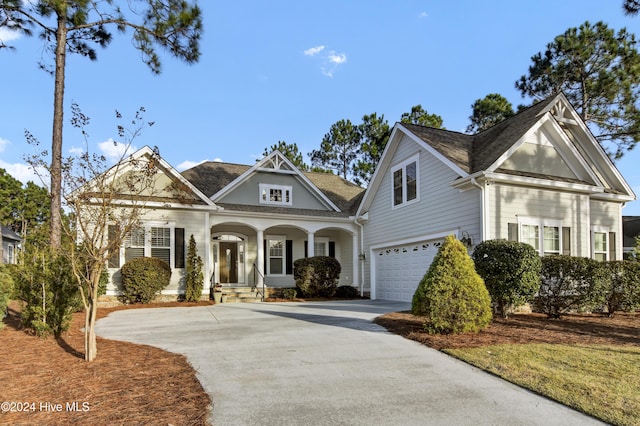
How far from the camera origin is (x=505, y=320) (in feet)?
31.4

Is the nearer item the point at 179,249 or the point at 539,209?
the point at 539,209

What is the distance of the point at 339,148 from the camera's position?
119 ft

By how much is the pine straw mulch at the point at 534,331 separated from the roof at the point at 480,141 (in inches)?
174

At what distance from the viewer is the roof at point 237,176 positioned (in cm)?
1830

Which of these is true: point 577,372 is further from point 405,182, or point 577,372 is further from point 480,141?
point 405,182

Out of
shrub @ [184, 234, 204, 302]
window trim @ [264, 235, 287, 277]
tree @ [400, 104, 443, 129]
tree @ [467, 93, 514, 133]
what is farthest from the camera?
tree @ [400, 104, 443, 129]

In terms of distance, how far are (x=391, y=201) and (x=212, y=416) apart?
13.3m

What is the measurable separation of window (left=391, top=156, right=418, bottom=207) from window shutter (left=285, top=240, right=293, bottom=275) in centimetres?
601

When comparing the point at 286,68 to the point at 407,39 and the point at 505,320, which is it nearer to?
the point at 407,39

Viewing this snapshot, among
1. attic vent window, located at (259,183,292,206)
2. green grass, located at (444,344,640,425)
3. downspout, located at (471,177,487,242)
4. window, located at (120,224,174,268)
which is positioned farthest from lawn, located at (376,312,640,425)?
attic vent window, located at (259,183,292,206)

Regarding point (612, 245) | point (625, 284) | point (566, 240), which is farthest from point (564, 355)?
point (612, 245)

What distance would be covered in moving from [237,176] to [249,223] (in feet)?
10.6

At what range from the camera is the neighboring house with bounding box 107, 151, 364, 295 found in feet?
52.0

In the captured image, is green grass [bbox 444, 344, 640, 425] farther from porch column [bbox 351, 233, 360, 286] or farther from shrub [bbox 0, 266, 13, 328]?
porch column [bbox 351, 233, 360, 286]
